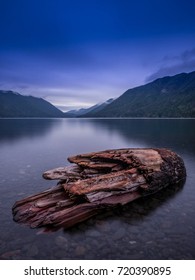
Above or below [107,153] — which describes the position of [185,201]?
below

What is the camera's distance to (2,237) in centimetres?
953

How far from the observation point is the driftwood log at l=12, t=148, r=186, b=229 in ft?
35.9

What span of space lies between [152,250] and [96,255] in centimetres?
225

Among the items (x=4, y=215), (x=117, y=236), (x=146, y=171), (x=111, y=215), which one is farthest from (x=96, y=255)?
(x=146, y=171)

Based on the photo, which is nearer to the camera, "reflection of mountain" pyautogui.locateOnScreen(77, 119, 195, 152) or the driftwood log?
the driftwood log

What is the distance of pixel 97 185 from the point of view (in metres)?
12.3

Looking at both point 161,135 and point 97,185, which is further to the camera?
point 161,135

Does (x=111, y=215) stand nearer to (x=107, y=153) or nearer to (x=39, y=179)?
(x=107, y=153)

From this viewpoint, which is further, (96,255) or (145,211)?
(145,211)

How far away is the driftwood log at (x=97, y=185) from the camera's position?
35.9ft

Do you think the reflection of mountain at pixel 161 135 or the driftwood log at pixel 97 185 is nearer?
the driftwood log at pixel 97 185

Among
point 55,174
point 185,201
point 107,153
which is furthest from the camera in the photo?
point 107,153

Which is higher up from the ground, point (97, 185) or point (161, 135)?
point (97, 185)
